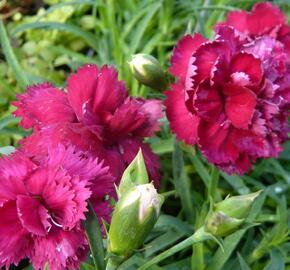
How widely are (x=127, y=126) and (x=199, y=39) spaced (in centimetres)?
25

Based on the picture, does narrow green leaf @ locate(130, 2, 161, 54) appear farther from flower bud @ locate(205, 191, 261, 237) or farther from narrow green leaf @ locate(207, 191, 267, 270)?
flower bud @ locate(205, 191, 261, 237)

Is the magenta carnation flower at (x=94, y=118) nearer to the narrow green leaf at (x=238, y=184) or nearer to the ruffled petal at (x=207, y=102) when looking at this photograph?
the ruffled petal at (x=207, y=102)

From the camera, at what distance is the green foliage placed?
99 cm

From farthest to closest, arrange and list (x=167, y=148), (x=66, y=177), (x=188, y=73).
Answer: (x=167, y=148) < (x=188, y=73) < (x=66, y=177)

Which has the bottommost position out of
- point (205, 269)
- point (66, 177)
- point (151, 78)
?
point (205, 269)

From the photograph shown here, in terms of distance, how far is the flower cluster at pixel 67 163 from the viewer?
55cm

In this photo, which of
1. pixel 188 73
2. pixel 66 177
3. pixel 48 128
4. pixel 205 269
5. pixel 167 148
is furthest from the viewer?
pixel 167 148

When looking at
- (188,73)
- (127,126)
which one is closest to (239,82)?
(188,73)

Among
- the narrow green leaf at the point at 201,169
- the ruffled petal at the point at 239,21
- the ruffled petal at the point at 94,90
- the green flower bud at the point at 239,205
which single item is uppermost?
the ruffled petal at the point at 94,90

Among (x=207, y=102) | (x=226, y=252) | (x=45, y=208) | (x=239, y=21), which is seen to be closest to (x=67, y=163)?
(x=45, y=208)

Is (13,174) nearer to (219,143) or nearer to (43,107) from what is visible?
(43,107)

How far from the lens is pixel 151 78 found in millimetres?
860

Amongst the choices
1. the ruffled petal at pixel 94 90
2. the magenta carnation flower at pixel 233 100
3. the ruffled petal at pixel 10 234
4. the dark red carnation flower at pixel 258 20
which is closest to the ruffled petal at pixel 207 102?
the magenta carnation flower at pixel 233 100

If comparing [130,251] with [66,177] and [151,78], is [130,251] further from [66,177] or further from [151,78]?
[151,78]
